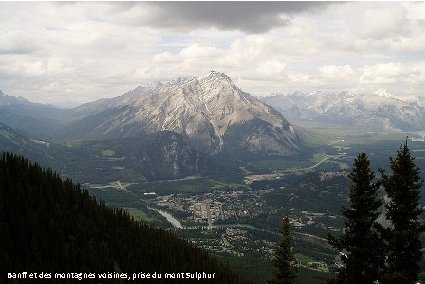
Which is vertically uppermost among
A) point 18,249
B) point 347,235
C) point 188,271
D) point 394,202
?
point 394,202

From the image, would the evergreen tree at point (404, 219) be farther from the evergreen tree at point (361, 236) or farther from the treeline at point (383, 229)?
the evergreen tree at point (361, 236)

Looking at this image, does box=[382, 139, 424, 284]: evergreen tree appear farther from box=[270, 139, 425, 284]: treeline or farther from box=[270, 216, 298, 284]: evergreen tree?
box=[270, 216, 298, 284]: evergreen tree

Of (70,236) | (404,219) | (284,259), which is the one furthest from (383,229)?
(70,236)

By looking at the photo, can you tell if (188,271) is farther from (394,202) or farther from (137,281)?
(394,202)

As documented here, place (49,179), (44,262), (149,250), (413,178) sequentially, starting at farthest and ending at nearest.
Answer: (49,179), (149,250), (44,262), (413,178)

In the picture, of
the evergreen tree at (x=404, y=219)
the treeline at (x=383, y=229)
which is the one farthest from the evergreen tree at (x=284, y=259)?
the evergreen tree at (x=404, y=219)

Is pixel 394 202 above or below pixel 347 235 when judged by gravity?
above

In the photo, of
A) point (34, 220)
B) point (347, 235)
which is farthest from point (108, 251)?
point (347, 235)

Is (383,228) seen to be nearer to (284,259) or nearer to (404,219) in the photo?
(404,219)
